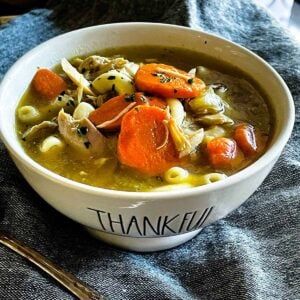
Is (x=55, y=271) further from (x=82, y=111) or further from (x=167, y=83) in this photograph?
(x=167, y=83)

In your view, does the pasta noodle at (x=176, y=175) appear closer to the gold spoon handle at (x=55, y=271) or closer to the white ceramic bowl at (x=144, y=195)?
the white ceramic bowl at (x=144, y=195)

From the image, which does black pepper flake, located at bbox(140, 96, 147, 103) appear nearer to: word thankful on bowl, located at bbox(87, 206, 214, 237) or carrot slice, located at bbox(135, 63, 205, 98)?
carrot slice, located at bbox(135, 63, 205, 98)

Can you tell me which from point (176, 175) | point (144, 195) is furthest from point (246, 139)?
point (144, 195)

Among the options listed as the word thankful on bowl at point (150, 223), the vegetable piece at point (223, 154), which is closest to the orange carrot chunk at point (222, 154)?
the vegetable piece at point (223, 154)

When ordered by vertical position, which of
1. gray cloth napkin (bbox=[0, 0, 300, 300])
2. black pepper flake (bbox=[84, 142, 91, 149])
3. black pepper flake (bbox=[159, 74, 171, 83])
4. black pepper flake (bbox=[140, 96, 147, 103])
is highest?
black pepper flake (bbox=[159, 74, 171, 83])

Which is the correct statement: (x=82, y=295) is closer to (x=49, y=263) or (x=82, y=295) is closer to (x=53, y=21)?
(x=49, y=263)

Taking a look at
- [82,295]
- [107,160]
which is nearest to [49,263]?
[82,295]

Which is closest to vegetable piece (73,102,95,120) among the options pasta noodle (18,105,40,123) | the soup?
the soup

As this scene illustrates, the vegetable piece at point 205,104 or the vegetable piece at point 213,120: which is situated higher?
the vegetable piece at point 205,104
